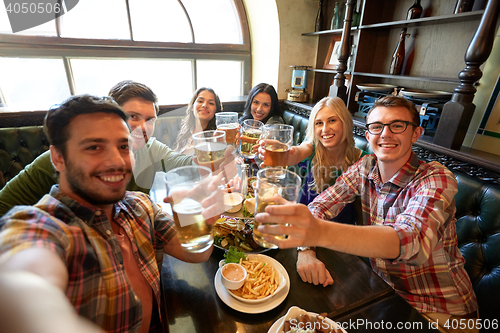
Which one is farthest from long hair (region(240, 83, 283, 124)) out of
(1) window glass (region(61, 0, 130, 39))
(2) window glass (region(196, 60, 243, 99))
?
(1) window glass (region(61, 0, 130, 39))

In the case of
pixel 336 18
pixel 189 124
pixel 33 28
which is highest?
pixel 336 18

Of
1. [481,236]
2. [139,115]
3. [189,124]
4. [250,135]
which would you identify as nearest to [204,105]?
[189,124]

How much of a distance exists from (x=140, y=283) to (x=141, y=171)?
3.54 feet

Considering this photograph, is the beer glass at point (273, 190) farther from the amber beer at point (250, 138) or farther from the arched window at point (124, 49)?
the arched window at point (124, 49)

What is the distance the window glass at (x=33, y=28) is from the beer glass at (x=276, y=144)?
357cm

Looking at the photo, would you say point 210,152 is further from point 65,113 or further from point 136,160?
point 136,160

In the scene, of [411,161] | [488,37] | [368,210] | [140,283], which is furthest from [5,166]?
[488,37]

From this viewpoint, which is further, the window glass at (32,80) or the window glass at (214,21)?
the window glass at (214,21)

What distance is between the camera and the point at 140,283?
3.11 ft

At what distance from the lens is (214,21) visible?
12.9 ft

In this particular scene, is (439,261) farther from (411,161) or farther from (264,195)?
(264,195)

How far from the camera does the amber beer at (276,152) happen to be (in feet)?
4.24

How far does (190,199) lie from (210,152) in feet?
1.54

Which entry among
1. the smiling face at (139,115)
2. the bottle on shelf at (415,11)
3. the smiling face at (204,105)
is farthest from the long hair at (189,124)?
the bottle on shelf at (415,11)
